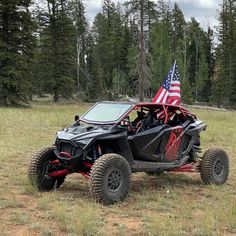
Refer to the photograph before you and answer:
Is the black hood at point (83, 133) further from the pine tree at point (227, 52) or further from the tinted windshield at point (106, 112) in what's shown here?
the pine tree at point (227, 52)

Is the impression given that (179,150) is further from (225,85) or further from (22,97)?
(225,85)

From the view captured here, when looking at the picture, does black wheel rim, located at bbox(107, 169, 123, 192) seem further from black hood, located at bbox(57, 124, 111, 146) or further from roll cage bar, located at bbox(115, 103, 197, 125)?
roll cage bar, located at bbox(115, 103, 197, 125)

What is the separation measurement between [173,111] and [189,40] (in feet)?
224

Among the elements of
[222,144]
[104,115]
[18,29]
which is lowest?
[222,144]

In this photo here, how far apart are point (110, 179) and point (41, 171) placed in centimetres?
154

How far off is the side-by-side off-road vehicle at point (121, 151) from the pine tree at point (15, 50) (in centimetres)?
2273

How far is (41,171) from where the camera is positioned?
845 cm

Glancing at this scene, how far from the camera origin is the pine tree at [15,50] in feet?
102

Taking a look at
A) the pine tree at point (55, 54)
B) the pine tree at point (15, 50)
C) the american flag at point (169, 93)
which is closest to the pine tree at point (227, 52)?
the pine tree at point (55, 54)

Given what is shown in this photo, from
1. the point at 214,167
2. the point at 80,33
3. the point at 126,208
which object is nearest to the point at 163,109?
the point at 214,167

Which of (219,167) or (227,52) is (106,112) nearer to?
(219,167)

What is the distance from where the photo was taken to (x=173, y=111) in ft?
31.6

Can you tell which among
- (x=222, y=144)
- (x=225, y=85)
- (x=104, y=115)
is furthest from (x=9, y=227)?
(x=225, y=85)

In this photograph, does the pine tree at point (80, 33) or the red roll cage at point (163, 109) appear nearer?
the red roll cage at point (163, 109)
